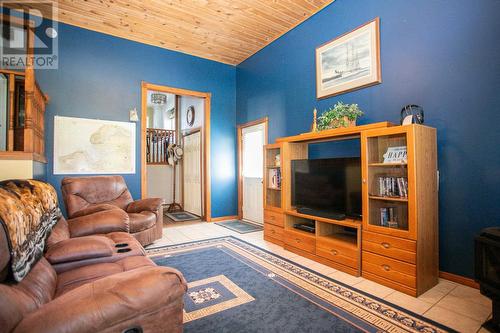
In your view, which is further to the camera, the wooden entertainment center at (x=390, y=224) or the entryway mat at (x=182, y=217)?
the entryway mat at (x=182, y=217)

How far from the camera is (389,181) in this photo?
243 centimetres

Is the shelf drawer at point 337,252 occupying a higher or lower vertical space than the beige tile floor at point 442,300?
higher

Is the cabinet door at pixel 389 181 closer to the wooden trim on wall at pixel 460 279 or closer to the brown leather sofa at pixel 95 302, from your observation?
the wooden trim on wall at pixel 460 279

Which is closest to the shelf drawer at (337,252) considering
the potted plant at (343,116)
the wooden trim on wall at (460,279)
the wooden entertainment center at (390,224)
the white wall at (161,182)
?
the wooden entertainment center at (390,224)

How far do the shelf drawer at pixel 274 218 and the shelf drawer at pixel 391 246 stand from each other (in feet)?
3.96

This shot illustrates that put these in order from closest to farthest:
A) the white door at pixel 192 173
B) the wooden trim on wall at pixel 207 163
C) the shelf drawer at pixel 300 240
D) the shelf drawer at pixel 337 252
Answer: the shelf drawer at pixel 337 252, the shelf drawer at pixel 300 240, the wooden trim on wall at pixel 207 163, the white door at pixel 192 173

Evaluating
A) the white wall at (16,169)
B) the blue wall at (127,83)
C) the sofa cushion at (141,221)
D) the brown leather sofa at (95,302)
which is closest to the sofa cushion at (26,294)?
the brown leather sofa at (95,302)

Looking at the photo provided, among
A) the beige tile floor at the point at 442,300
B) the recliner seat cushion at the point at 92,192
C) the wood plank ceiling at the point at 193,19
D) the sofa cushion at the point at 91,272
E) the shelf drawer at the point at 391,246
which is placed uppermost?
the wood plank ceiling at the point at 193,19

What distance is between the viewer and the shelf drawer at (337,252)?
252 centimetres

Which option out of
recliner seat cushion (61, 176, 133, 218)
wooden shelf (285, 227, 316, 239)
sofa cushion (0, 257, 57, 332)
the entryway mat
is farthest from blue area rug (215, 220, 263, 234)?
sofa cushion (0, 257, 57, 332)

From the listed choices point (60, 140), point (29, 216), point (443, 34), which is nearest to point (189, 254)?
point (29, 216)

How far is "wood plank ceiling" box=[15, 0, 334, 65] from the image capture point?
11.5 feet

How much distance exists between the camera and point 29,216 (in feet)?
3.96

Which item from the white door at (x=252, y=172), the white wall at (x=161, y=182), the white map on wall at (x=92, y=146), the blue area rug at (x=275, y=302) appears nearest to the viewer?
the blue area rug at (x=275, y=302)
